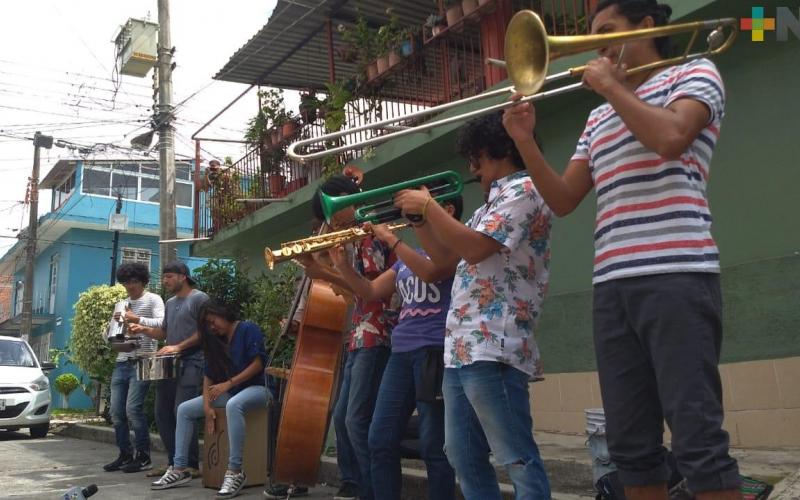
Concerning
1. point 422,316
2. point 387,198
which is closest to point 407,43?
point 387,198

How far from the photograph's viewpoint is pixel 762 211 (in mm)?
4852

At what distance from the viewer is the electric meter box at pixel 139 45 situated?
13062mm

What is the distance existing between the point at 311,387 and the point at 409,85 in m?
5.03

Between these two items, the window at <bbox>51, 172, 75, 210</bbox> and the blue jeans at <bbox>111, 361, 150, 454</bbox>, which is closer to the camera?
the blue jeans at <bbox>111, 361, 150, 454</bbox>

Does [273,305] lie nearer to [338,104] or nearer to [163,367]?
[163,367]

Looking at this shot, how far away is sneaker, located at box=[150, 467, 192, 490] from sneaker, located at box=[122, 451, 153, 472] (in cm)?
110

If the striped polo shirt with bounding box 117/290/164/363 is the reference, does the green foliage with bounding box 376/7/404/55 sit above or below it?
above

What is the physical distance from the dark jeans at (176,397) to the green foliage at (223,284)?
2.19 metres

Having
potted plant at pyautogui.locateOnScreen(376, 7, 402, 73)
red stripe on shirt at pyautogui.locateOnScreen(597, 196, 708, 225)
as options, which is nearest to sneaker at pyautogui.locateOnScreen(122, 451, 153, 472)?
potted plant at pyautogui.locateOnScreen(376, 7, 402, 73)

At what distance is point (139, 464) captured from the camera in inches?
257

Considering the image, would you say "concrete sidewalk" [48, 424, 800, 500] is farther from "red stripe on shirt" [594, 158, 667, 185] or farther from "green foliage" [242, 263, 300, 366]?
"red stripe on shirt" [594, 158, 667, 185]

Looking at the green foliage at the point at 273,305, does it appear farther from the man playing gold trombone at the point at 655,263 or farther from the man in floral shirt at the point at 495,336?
the man playing gold trombone at the point at 655,263

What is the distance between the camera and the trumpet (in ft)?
11.3

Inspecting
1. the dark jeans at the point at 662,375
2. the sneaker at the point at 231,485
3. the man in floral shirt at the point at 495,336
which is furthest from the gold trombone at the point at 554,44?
the sneaker at the point at 231,485
